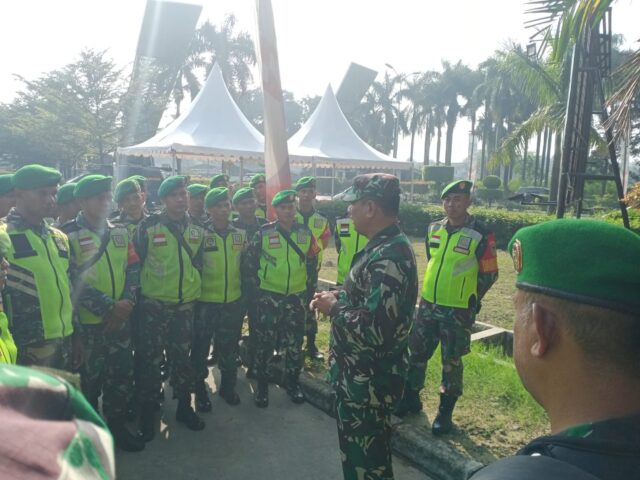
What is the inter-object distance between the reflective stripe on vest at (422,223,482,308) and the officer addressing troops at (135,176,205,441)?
1935mm

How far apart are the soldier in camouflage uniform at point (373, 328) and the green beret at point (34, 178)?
1.88 m

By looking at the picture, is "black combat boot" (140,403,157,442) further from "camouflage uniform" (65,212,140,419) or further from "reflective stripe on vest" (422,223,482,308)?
"reflective stripe on vest" (422,223,482,308)

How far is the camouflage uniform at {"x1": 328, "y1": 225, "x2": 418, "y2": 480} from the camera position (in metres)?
2.31

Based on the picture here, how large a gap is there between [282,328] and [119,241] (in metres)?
1.59

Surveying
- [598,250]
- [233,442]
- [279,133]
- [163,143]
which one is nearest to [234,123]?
[163,143]

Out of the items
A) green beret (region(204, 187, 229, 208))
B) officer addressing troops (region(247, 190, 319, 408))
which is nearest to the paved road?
officer addressing troops (region(247, 190, 319, 408))

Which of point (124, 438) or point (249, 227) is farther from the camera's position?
point (249, 227)

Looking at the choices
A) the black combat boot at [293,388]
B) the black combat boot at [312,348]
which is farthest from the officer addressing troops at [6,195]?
the black combat boot at [312,348]

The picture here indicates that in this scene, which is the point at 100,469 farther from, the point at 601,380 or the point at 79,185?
the point at 79,185

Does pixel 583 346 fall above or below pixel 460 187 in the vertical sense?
below

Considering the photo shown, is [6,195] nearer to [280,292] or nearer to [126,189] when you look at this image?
[126,189]

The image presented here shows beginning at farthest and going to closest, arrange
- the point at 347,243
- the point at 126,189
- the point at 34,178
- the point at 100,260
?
the point at 347,243 < the point at 126,189 < the point at 100,260 < the point at 34,178

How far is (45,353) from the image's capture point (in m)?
2.82

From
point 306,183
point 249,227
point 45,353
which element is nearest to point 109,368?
point 45,353
